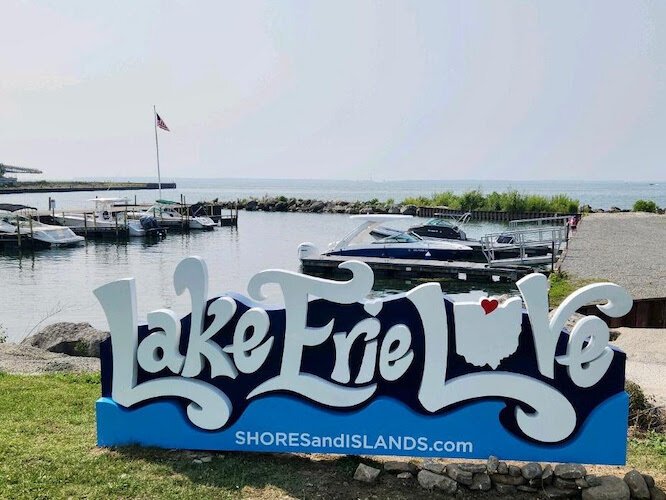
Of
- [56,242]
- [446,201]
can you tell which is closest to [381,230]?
[56,242]

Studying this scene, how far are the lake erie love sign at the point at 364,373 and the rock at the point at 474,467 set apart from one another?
141 millimetres

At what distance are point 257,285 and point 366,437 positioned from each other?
4.90 ft

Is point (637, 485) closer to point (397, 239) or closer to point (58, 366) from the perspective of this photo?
point (58, 366)

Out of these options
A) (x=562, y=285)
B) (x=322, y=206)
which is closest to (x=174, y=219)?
(x=322, y=206)

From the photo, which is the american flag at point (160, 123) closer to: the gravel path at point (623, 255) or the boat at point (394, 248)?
the boat at point (394, 248)

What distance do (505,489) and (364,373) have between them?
1341mm

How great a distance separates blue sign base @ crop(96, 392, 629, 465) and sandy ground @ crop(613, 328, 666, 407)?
9.07 feet

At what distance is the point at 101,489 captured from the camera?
15.9 ft

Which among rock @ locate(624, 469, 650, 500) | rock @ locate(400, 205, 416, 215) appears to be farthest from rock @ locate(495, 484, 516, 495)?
rock @ locate(400, 205, 416, 215)

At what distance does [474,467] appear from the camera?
5.15 meters

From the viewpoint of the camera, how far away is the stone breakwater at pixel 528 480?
4.93 m

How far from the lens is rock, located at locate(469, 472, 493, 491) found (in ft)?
16.5

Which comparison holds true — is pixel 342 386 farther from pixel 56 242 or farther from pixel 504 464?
pixel 56 242

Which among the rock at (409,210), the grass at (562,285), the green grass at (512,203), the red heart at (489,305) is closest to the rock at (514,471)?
the red heart at (489,305)
